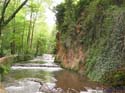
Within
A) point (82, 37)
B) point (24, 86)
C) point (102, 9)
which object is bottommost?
point (24, 86)

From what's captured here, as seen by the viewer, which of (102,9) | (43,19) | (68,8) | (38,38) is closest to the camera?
(102,9)

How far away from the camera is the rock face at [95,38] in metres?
16.7

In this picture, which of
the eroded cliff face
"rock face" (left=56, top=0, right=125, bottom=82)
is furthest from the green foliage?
"rock face" (left=56, top=0, right=125, bottom=82)

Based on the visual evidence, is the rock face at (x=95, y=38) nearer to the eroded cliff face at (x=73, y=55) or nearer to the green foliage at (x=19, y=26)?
the eroded cliff face at (x=73, y=55)

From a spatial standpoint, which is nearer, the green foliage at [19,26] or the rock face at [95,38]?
the rock face at [95,38]

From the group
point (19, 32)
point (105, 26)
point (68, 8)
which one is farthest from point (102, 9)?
point (19, 32)

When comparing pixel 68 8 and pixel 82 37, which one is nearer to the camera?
pixel 82 37

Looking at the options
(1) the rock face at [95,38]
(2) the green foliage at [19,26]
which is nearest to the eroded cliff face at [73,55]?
(1) the rock face at [95,38]

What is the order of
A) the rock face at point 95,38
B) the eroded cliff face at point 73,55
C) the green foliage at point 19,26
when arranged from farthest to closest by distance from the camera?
the green foliage at point 19,26
the eroded cliff face at point 73,55
the rock face at point 95,38

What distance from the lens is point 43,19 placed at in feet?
165

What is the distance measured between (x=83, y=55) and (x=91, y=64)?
3.53 metres

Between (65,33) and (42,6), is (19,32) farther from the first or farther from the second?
(65,33)

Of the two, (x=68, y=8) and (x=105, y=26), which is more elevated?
(x=68, y=8)

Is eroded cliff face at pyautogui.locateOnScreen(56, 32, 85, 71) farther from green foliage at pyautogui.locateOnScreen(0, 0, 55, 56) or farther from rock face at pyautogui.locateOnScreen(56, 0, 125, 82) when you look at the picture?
green foliage at pyautogui.locateOnScreen(0, 0, 55, 56)
